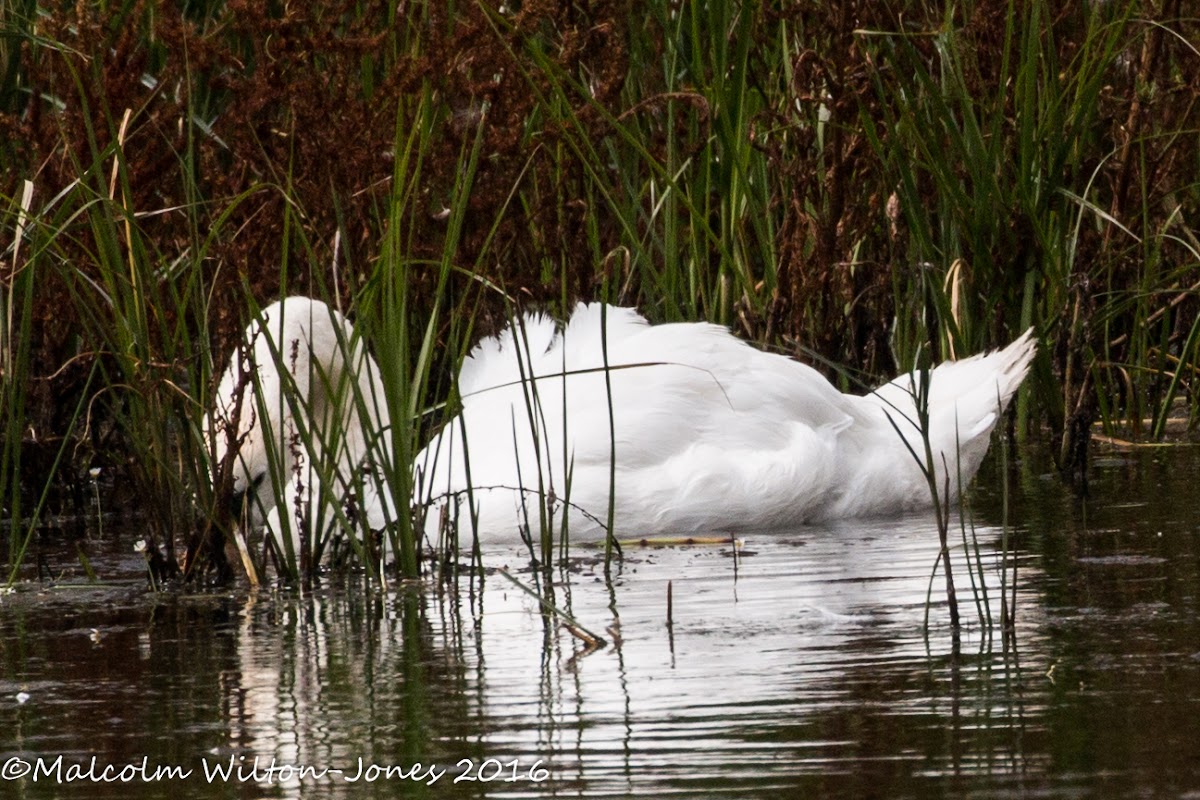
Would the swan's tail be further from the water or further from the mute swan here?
the water

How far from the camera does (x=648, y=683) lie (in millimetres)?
3504

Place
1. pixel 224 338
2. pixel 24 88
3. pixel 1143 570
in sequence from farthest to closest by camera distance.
A: 1. pixel 24 88
2. pixel 224 338
3. pixel 1143 570

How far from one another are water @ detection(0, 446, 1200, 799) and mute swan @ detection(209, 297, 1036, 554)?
694 mm

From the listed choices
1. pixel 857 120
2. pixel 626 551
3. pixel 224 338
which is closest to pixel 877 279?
pixel 857 120

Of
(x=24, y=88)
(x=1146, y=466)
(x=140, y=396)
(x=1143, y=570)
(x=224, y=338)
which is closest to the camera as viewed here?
(x=1143, y=570)

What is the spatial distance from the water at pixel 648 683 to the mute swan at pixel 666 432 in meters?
0.69

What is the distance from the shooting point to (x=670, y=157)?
737cm

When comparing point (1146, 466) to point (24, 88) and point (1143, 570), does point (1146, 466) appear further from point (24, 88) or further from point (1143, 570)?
point (24, 88)

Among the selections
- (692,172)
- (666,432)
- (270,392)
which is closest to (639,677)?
(666,432)

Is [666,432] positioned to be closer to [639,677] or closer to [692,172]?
[692,172]

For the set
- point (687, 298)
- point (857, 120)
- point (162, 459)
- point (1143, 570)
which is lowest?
point (1143, 570)

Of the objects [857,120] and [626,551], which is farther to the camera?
[857,120]

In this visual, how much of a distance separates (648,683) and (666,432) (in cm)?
270

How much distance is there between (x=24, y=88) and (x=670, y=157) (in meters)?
2.21
